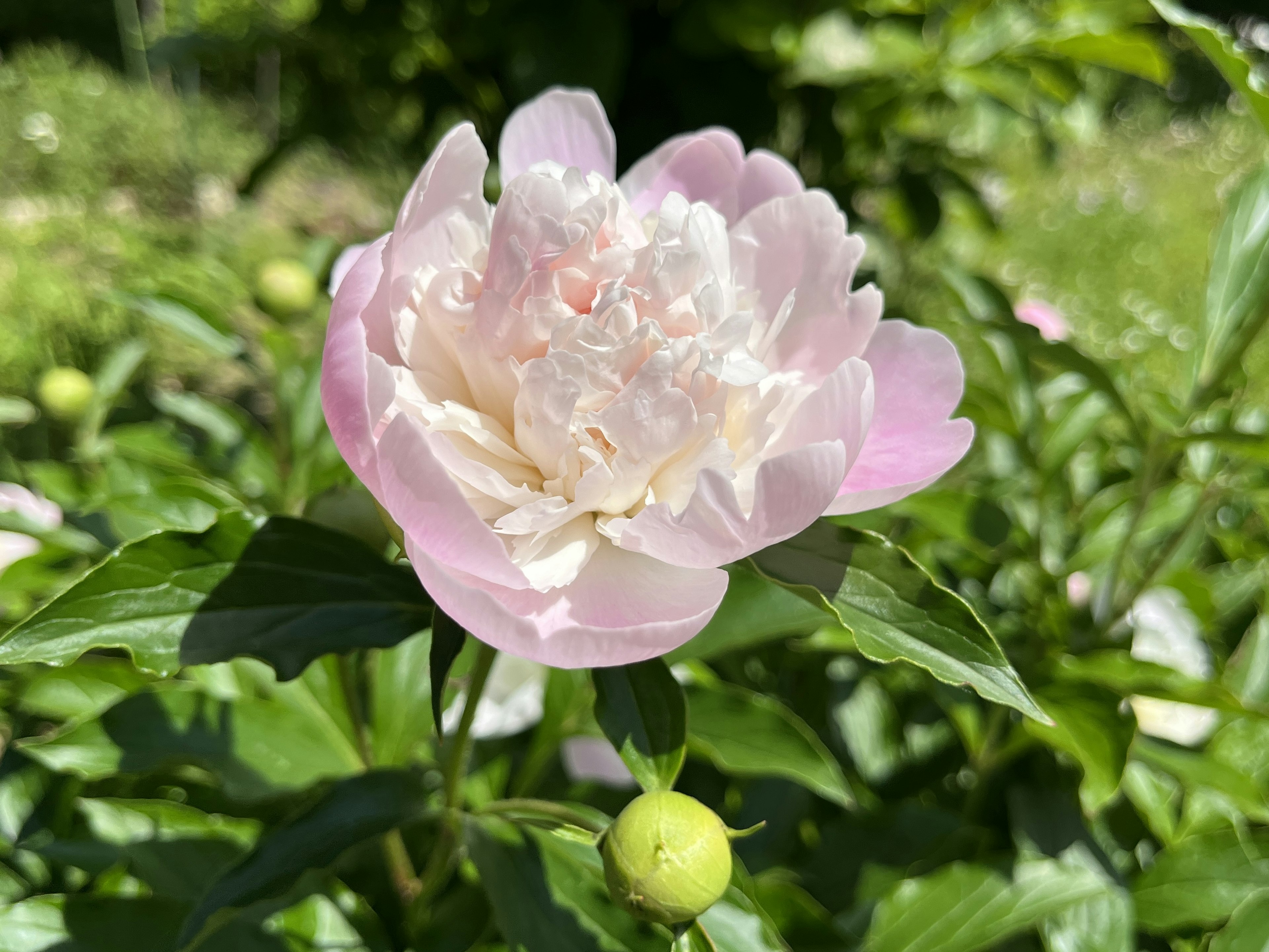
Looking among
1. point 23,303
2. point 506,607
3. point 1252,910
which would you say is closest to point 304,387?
point 506,607

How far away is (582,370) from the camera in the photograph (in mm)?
421

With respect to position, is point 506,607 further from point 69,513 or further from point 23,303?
point 23,303

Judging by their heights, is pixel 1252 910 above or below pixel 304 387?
below

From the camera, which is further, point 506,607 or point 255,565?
point 255,565

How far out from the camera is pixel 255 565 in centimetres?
49

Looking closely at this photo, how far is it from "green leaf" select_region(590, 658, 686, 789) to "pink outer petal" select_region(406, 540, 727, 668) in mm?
56

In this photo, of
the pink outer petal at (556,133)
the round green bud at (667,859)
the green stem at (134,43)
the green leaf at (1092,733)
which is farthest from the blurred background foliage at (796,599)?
the green stem at (134,43)

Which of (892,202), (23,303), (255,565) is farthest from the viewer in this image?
(23,303)

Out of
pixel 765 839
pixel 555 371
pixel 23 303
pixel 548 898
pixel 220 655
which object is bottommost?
pixel 23 303

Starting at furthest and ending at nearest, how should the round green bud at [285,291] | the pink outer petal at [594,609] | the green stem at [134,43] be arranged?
the green stem at [134,43]
the round green bud at [285,291]
the pink outer petal at [594,609]

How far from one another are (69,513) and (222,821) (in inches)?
12.3

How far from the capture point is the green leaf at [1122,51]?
0.96 meters

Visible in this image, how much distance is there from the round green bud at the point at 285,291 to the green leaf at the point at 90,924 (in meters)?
0.68

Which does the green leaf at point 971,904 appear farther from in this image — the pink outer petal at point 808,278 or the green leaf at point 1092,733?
the pink outer petal at point 808,278
